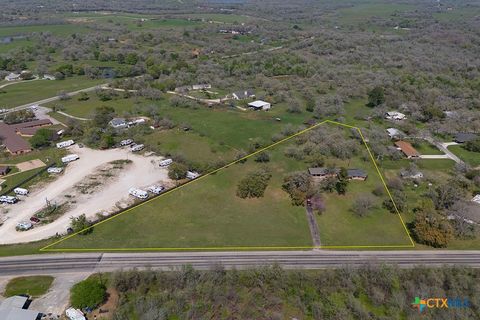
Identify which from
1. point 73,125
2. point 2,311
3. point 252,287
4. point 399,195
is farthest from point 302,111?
point 2,311

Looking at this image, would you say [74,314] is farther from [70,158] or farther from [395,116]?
[395,116]

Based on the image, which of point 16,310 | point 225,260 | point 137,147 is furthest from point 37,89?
point 225,260

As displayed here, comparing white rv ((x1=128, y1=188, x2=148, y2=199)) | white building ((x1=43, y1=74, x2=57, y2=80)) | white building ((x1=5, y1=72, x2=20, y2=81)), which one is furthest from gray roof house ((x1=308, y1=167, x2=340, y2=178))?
white building ((x1=5, y1=72, x2=20, y2=81))

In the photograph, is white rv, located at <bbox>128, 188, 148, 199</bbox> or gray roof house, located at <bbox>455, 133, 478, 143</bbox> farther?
gray roof house, located at <bbox>455, 133, 478, 143</bbox>

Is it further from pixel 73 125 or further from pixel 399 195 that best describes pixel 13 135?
pixel 399 195

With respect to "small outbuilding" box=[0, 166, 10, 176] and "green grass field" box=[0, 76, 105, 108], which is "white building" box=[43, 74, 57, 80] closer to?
"green grass field" box=[0, 76, 105, 108]

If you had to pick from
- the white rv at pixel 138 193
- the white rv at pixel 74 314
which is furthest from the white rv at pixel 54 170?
the white rv at pixel 74 314
